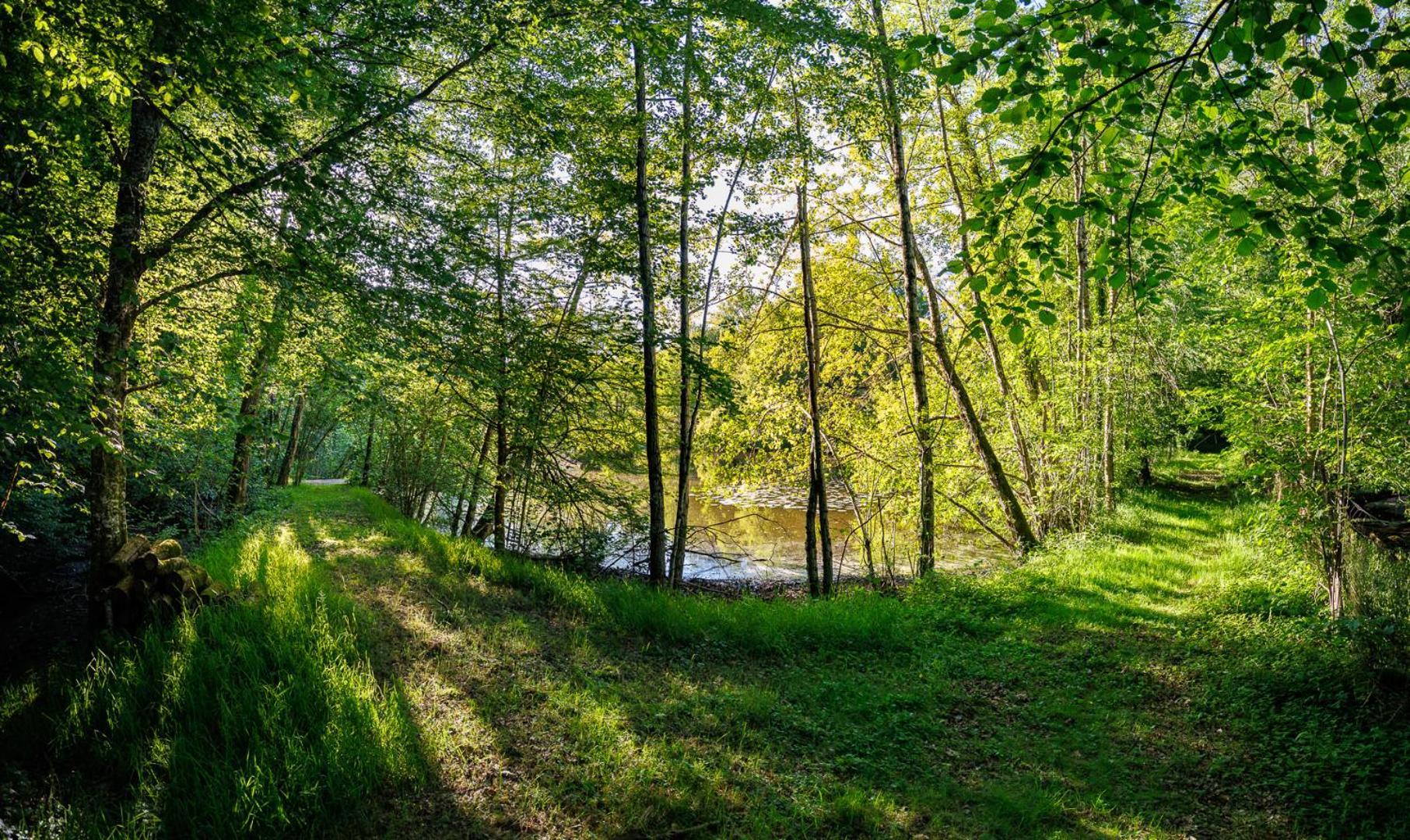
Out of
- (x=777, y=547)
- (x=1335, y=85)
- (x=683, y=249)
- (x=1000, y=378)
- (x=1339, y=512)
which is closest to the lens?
(x=1335, y=85)

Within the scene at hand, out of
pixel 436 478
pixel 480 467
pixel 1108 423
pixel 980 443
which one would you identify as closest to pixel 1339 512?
pixel 980 443

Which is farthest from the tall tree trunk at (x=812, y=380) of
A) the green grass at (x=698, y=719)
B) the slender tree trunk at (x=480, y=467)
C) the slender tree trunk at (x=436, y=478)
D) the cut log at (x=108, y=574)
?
the slender tree trunk at (x=436, y=478)

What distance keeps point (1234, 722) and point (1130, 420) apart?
28.4 feet

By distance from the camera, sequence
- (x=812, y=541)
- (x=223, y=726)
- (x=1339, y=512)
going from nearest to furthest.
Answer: (x=223, y=726) < (x=1339, y=512) < (x=812, y=541)

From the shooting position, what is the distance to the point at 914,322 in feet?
29.2

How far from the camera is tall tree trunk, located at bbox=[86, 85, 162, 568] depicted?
4.07 meters

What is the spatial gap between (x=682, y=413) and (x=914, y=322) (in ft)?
11.8

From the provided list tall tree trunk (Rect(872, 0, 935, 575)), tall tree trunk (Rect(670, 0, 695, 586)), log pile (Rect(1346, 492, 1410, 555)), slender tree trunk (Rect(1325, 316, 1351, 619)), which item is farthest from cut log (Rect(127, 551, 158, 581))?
log pile (Rect(1346, 492, 1410, 555))

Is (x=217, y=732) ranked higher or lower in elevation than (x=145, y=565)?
lower

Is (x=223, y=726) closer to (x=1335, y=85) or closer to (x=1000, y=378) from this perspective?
(x=1335, y=85)

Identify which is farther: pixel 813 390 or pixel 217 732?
pixel 813 390

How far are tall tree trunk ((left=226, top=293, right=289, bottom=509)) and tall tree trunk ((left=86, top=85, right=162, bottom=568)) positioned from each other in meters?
0.72

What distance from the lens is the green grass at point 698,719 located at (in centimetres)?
312

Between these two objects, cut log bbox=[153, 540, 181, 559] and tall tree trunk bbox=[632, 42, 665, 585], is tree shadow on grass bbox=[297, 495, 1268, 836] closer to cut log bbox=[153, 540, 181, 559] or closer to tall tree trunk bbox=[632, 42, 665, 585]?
cut log bbox=[153, 540, 181, 559]
